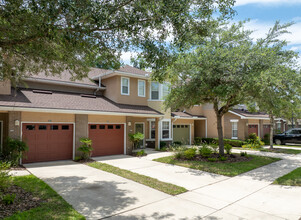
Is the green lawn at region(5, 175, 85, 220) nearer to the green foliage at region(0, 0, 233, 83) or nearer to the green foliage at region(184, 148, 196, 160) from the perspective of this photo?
the green foliage at region(0, 0, 233, 83)

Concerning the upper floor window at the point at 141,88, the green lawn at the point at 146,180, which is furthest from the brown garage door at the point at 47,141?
the upper floor window at the point at 141,88

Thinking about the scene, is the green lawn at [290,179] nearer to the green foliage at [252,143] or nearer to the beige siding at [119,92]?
the green foliage at [252,143]

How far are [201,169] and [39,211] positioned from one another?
311 inches

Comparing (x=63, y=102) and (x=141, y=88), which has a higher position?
(x=141, y=88)

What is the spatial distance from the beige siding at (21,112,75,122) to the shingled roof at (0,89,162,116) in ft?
2.18

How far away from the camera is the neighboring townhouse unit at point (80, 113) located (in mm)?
12023

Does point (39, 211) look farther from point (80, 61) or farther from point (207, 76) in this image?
point (207, 76)

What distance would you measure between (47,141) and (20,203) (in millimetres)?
7230

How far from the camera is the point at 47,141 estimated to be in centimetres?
1277

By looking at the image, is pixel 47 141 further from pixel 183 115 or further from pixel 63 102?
pixel 183 115

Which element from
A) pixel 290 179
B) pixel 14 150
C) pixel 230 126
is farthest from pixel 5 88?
pixel 230 126

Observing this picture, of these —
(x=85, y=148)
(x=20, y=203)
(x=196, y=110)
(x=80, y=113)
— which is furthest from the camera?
(x=196, y=110)

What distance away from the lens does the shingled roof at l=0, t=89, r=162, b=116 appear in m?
11.7

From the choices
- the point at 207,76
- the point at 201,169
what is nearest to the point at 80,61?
the point at 207,76
